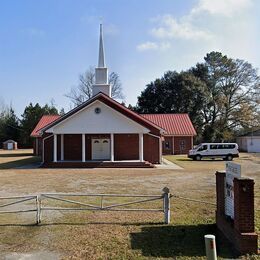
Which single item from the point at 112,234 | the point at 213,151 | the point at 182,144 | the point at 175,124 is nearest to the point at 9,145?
the point at 175,124

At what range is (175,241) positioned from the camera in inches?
361

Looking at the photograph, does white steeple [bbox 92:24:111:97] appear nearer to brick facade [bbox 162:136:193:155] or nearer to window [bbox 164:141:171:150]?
brick facade [bbox 162:136:193:155]

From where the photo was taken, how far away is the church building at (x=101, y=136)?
33.3 meters

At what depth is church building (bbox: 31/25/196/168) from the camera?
33.3 metres

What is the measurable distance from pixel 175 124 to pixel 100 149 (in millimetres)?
17810

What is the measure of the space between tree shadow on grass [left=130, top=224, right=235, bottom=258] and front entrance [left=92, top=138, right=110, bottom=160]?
84.8 ft

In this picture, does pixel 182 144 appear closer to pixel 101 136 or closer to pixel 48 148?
pixel 101 136

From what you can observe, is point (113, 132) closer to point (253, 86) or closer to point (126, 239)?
point (126, 239)

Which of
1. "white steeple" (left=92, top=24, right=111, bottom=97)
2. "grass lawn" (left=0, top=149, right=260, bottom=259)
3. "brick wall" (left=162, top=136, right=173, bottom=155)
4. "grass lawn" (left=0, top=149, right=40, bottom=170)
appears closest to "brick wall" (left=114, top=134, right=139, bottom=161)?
"white steeple" (left=92, top=24, right=111, bottom=97)

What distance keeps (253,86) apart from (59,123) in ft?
138

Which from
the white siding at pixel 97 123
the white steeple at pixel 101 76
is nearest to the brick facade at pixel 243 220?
the white siding at pixel 97 123

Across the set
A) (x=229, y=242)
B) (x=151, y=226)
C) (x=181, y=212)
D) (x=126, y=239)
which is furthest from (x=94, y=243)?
(x=181, y=212)

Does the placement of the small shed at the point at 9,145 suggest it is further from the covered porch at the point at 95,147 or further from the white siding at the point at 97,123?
the white siding at the point at 97,123

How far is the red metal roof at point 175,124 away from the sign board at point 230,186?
127ft
